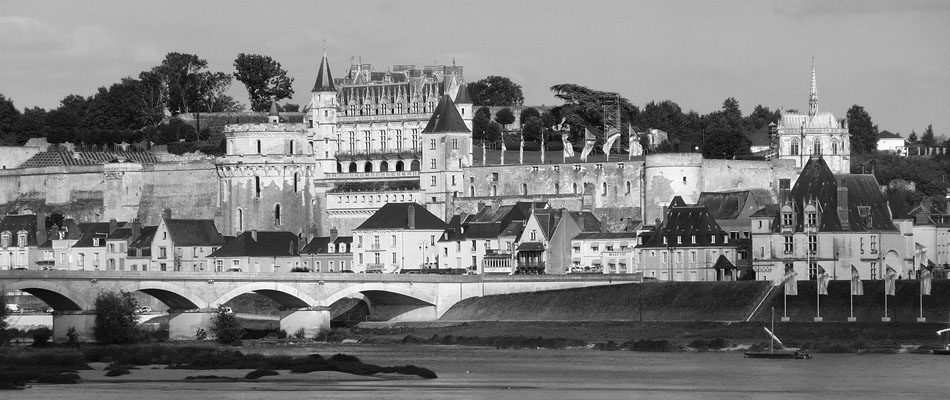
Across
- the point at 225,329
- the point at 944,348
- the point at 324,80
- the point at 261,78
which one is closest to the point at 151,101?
the point at 261,78

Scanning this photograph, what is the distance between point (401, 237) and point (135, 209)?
2623 centimetres

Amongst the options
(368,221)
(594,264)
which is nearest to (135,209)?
(368,221)

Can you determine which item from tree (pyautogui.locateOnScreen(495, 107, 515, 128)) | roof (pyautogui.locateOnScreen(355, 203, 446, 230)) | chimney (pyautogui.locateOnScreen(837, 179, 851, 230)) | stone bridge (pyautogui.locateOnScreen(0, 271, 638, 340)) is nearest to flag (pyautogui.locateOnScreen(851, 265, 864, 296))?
chimney (pyautogui.locateOnScreen(837, 179, 851, 230))

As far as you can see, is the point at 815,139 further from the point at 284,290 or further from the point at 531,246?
the point at 284,290

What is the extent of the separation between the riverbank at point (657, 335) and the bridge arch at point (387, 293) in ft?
3.79

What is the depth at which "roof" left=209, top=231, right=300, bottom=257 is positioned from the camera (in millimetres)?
104562

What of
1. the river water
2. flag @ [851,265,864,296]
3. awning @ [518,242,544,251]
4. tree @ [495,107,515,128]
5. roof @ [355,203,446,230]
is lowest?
the river water

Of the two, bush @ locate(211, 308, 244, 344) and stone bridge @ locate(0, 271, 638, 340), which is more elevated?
stone bridge @ locate(0, 271, 638, 340)

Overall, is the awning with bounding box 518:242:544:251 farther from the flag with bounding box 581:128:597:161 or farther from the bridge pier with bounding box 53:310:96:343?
the bridge pier with bounding box 53:310:96:343

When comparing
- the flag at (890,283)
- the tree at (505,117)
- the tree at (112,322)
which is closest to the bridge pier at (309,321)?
the tree at (112,322)

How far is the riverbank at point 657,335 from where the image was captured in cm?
7375

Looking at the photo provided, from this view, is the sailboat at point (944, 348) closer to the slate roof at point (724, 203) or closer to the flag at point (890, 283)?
the flag at point (890, 283)

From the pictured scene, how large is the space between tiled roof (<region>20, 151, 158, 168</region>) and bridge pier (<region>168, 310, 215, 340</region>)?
4566 centimetres

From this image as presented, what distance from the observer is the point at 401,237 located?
102 metres
